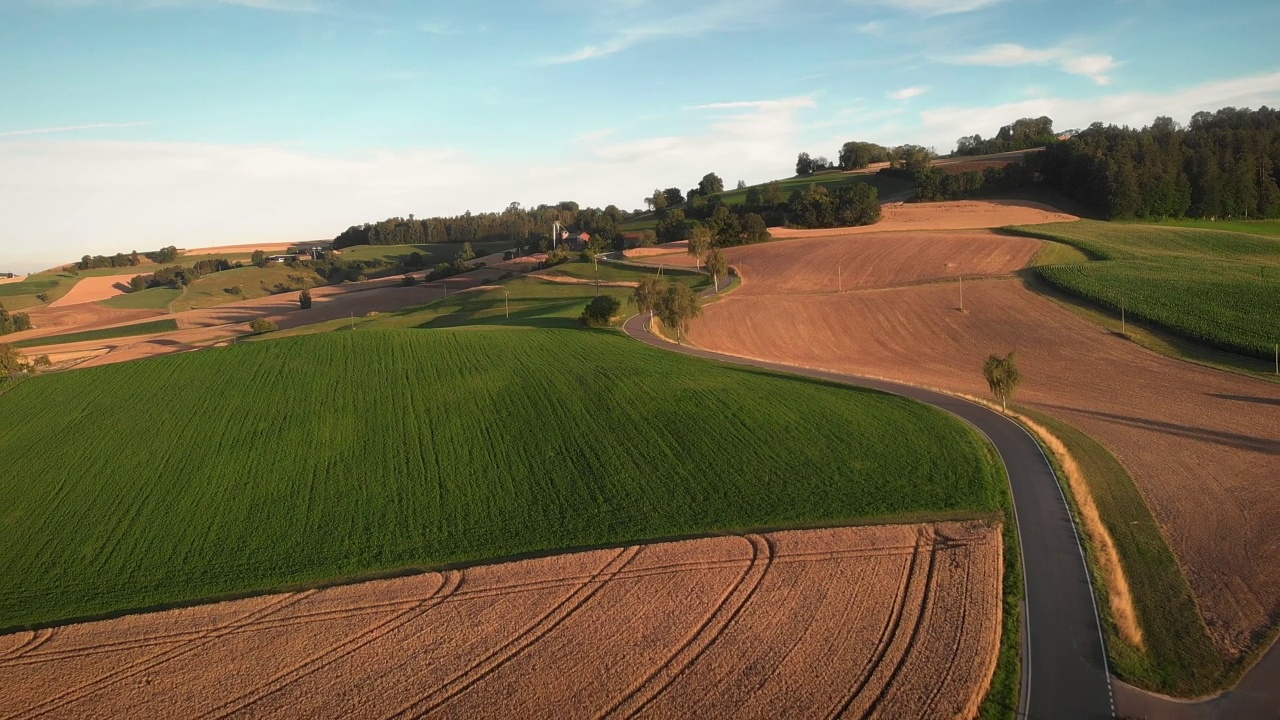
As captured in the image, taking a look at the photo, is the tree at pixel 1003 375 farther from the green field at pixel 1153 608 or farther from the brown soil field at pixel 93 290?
the brown soil field at pixel 93 290

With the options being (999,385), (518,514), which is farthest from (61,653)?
(999,385)

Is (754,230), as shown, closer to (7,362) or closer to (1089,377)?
(1089,377)

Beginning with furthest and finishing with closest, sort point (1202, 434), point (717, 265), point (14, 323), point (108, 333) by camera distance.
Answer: point (14, 323)
point (108, 333)
point (717, 265)
point (1202, 434)

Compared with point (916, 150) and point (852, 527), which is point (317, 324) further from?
point (916, 150)

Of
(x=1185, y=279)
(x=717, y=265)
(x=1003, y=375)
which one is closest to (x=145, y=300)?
(x=717, y=265)

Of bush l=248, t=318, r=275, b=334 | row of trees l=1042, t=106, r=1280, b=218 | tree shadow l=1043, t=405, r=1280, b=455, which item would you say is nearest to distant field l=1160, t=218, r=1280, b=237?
row of trees l=1042, t=106, r=1280, b=218

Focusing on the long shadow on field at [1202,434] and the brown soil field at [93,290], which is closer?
the long shadow on field at [1202,434]

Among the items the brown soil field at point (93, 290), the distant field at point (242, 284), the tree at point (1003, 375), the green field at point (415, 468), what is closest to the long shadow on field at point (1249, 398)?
the tree at point (1003, 375)
